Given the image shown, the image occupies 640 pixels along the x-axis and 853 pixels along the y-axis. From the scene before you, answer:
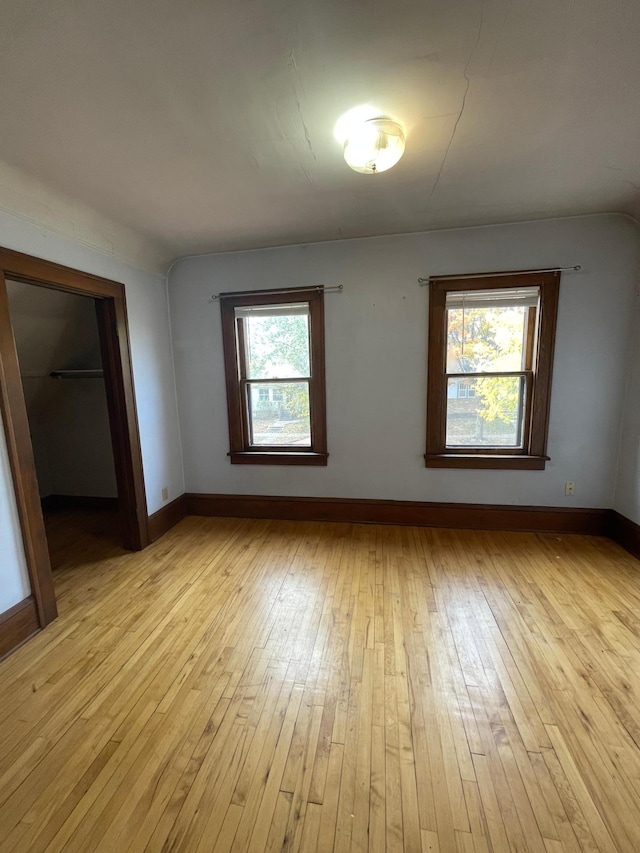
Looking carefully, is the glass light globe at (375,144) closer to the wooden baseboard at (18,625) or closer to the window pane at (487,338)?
the window pane at (487,338)

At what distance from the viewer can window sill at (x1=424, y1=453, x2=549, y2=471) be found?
292 centimetres

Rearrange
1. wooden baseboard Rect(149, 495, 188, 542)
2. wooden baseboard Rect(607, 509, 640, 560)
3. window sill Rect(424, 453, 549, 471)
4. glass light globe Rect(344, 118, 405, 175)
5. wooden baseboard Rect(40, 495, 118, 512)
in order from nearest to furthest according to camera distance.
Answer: glass light globe Rect(344, 118, 405, 175), wooden baseboard Rect(607, 509, 640, 560), window sill Rect(424, 453, 549, 471), wooden baseboard Rect(149, 495, 188, 542), wooden baseboard Rect(40, 495, 118, 512)

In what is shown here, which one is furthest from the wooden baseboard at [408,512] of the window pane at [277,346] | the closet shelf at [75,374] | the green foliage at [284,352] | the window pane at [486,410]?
the closet shelf at [75,374]

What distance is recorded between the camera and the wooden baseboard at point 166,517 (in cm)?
304

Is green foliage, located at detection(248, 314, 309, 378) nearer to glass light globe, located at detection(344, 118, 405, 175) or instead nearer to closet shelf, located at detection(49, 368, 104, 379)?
closet shelf, located at detection(49, 368, 104, 379)

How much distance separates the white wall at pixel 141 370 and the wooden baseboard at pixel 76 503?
3.29 feet

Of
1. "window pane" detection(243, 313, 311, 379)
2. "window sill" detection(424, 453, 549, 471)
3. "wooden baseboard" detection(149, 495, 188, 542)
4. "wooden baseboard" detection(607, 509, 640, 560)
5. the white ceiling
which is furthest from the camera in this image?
"window pane" detection(243, 313, 311, 379)

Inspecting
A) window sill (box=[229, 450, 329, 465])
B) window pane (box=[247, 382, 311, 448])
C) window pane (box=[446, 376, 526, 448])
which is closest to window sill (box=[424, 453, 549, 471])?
window pane (box=[446, 376, 526, 448])

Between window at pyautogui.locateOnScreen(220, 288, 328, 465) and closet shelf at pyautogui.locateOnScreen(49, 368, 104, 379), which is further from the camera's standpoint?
closet shelf at pyautogui.locateOnScreen(49, 368, 104, 379)

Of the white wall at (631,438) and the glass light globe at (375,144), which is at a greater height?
the glass light globe at (375,144)

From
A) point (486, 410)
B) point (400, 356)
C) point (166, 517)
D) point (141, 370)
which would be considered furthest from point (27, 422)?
point (486, 410)

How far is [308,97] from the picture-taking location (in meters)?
1.39

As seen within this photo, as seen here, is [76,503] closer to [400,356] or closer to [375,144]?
[400,356]

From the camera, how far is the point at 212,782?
1235 mm
